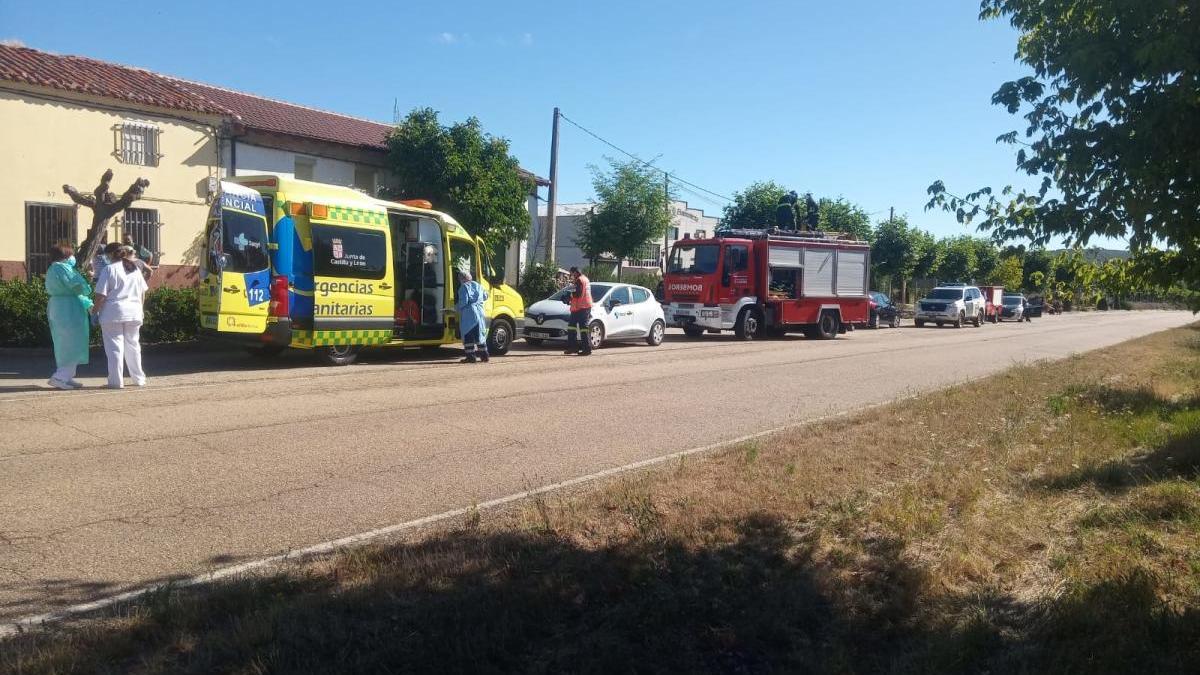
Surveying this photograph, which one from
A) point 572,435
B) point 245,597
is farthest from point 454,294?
point 245,597

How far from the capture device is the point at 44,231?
17500 millimetres

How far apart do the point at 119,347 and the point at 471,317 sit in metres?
6.02

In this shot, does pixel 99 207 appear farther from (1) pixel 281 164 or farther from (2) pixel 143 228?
(1) pixel 281 164

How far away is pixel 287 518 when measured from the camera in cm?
596

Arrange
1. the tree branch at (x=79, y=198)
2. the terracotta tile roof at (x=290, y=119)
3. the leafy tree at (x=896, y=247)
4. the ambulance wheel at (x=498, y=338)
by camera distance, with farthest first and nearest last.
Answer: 1. the leafy tree at (x=896, y=247)
2. the terracotta tile roof at (x=290, y=119)
3. the ambulance wheel at (x=498, y=338)
4. the tree branch at (x=79, y=198)

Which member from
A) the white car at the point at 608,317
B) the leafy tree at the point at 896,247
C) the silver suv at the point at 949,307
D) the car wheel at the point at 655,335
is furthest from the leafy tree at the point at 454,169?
the leafy tree at the point at 896,247

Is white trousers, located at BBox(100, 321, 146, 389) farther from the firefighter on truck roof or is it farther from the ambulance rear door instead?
the firefighter on truck roof

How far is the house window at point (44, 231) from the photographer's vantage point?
17.3 meters

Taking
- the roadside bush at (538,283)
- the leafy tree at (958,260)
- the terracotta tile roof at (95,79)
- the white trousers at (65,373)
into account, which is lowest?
the white trousers at (65,373)

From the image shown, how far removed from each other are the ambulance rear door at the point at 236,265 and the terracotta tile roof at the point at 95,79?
7302 millimetres

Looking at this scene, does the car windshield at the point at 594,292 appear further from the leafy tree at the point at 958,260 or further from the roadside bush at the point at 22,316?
the leafy tree at the point at 958,260

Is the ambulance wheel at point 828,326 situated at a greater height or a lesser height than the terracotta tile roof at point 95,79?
lesser

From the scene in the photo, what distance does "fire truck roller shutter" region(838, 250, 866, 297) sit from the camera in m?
26.4

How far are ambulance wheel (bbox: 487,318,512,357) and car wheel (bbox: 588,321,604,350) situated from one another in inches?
92.2
